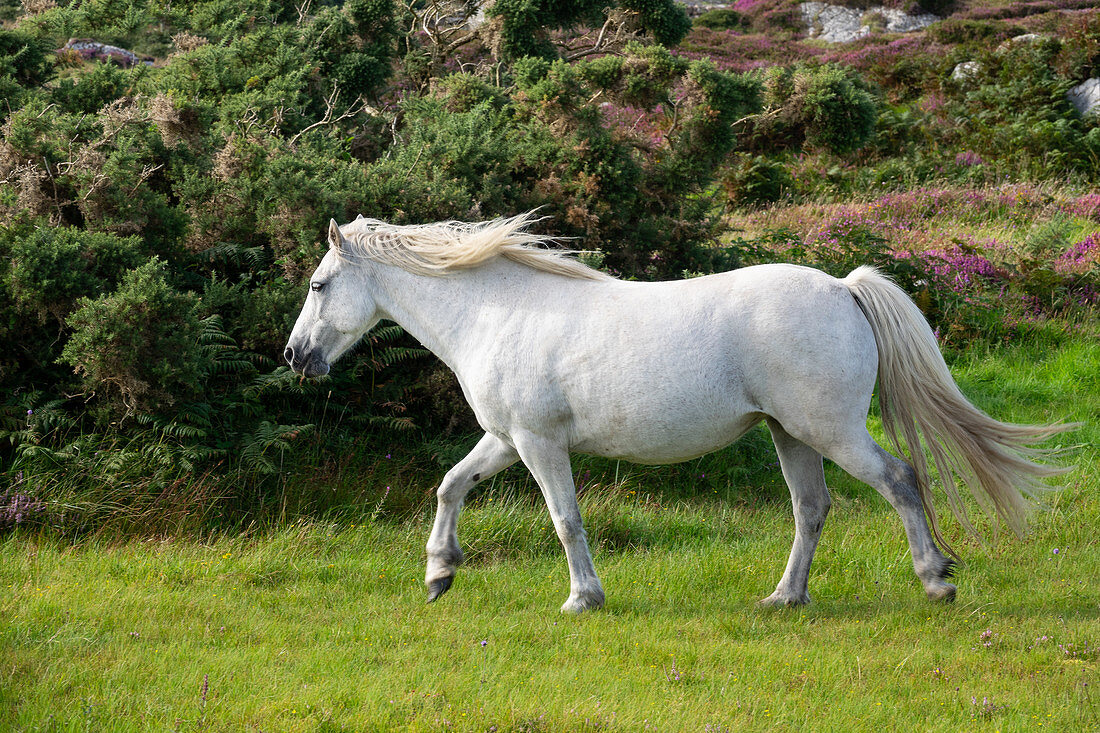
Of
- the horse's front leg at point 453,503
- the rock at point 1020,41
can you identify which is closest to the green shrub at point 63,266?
the horse's front leg at point 453,503

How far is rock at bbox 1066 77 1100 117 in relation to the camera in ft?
63.7

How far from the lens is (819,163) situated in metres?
17.8

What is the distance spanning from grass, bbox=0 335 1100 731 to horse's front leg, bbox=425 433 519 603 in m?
0.19

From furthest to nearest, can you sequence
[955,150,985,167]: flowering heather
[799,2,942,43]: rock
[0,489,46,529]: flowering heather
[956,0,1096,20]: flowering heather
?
[799,2,942,43]: rock → [956,0,1096,20]: flowering heather → [955,150,985,167]: flowering heather → [0,489,46,529]: flowering heather

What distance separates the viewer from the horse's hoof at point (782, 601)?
17.0 ft

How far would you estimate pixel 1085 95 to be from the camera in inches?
779

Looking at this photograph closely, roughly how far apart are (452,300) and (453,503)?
3.87 feet

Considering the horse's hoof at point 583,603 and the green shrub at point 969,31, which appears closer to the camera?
the horse's hoof at point 583,603

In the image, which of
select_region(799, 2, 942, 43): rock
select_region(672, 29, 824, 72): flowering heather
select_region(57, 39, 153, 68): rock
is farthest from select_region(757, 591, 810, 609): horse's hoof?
select_region(799, 2, 942, 43): rock

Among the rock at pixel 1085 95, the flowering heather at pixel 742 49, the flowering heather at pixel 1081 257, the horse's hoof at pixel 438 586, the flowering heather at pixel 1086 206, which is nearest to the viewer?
the horse's hoof at pixel 438 586

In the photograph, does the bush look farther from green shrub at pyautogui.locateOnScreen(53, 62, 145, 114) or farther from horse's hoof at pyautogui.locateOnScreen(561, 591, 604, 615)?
horse's hoof at pyautogui.locateOnScreen(561, 591, 604, 615)

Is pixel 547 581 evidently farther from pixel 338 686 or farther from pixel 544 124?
pixel 544 124

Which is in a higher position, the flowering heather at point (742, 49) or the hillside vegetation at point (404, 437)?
the hillside vegetation at point (404, 437)

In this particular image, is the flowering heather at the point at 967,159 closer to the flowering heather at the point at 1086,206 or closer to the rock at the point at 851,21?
the flowering heather at the point at 1086,206
